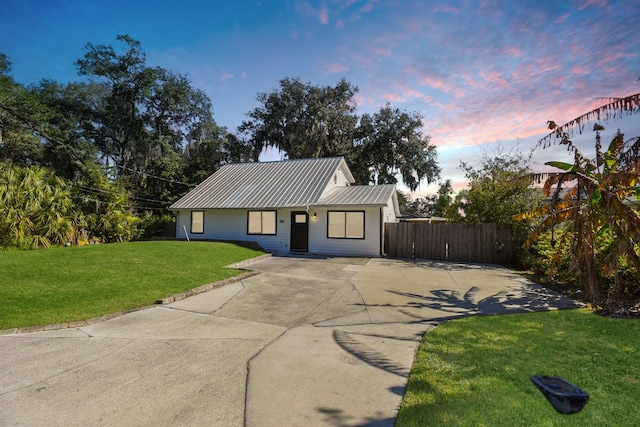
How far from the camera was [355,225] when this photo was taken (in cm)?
1539

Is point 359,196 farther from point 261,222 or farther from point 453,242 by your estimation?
point 261,222

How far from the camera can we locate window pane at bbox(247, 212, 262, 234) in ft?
56.0

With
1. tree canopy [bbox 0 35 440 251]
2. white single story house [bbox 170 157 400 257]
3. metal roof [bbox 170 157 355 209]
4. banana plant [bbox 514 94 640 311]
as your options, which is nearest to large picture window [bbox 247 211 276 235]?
white single story house [bbox 170 157 400 257]

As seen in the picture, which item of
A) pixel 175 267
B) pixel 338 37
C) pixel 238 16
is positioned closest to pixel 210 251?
pixel 175 267

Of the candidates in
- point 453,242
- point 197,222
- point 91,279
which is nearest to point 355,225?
point 453,242

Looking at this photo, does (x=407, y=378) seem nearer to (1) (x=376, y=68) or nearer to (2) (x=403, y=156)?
(1) (x=376, y=68)

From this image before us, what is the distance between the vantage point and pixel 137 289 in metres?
7.06

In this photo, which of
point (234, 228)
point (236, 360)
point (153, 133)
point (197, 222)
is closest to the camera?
point (236, 360)

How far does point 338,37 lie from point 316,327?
10458 mm

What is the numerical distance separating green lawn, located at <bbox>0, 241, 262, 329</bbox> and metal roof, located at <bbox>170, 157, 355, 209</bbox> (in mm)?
5211

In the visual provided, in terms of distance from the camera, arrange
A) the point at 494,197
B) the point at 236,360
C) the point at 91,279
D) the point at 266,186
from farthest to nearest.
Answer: the point at 266,186 < the point at 494,197 < the point at 91,279 < the point at 236,360

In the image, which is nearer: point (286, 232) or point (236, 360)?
point (236, 360)

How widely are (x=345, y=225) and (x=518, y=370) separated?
39.9 feet

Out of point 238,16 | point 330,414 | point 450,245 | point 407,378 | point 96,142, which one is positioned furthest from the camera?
point 96,142
